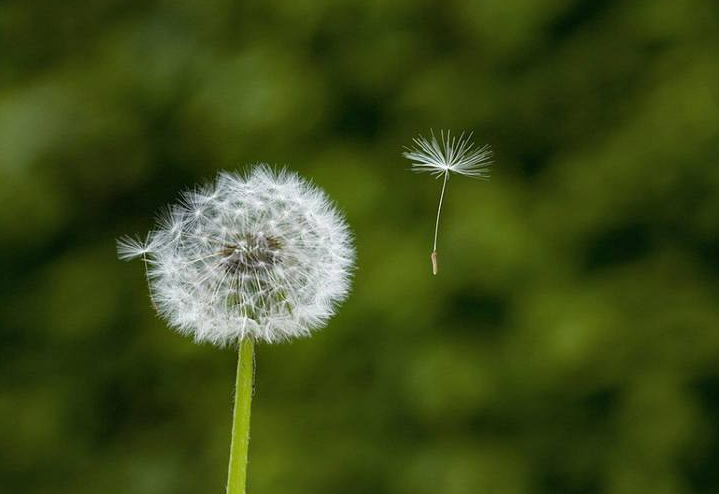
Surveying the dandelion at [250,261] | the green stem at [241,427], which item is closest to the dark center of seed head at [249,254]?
the dandelion at [250,261]

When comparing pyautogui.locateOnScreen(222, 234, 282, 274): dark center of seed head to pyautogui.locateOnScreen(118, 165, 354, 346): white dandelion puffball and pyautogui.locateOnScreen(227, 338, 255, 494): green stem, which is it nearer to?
pyautogui.locateOnScreen(118, 165, 354, 346): white dandelion puffball

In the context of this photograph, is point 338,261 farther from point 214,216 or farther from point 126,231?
point 126,231

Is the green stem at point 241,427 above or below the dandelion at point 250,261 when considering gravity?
below

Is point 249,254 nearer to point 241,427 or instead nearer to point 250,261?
point 250,261

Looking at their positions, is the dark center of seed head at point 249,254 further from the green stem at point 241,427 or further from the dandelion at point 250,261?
the green stem at point 241,427

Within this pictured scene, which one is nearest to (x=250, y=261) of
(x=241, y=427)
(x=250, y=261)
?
(x=250, y=261)

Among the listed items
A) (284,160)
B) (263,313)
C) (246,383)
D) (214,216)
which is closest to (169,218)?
(214,216)
